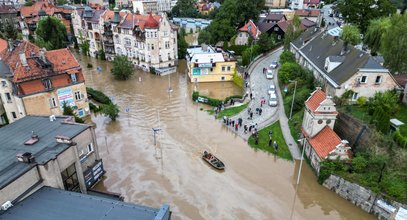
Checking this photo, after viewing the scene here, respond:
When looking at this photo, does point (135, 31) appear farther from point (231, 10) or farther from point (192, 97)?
point (231, 10)

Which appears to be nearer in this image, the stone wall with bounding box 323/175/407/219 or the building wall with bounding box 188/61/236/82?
the stone wall with bounding box 323/175/407/219

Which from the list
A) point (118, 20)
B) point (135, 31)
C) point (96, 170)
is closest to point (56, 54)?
point (96, 170)

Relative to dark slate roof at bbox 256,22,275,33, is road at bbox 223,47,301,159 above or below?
below

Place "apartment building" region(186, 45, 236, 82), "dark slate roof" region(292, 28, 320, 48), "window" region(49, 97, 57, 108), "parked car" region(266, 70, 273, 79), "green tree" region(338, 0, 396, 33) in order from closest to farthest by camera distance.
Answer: "window" region(49, 97, 57, 108) → "parked car" region(266, 70, 273, 79) → "apartment building" region(186, 45, 236, 82) → "dark slate roof" region(292, 28, 320, 48) → "green tree" region(338, 0, 396, 33)

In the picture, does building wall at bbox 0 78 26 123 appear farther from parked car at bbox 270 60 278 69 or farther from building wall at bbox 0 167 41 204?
parked car at bbox 270 60 278 69

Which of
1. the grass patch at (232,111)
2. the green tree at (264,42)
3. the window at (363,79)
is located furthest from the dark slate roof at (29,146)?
the green tree at (264,42)

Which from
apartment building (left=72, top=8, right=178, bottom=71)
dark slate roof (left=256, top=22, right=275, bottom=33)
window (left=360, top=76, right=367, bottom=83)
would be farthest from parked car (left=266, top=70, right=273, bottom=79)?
dark slate roof (left=256, top=22, right=275, bottom=33)
